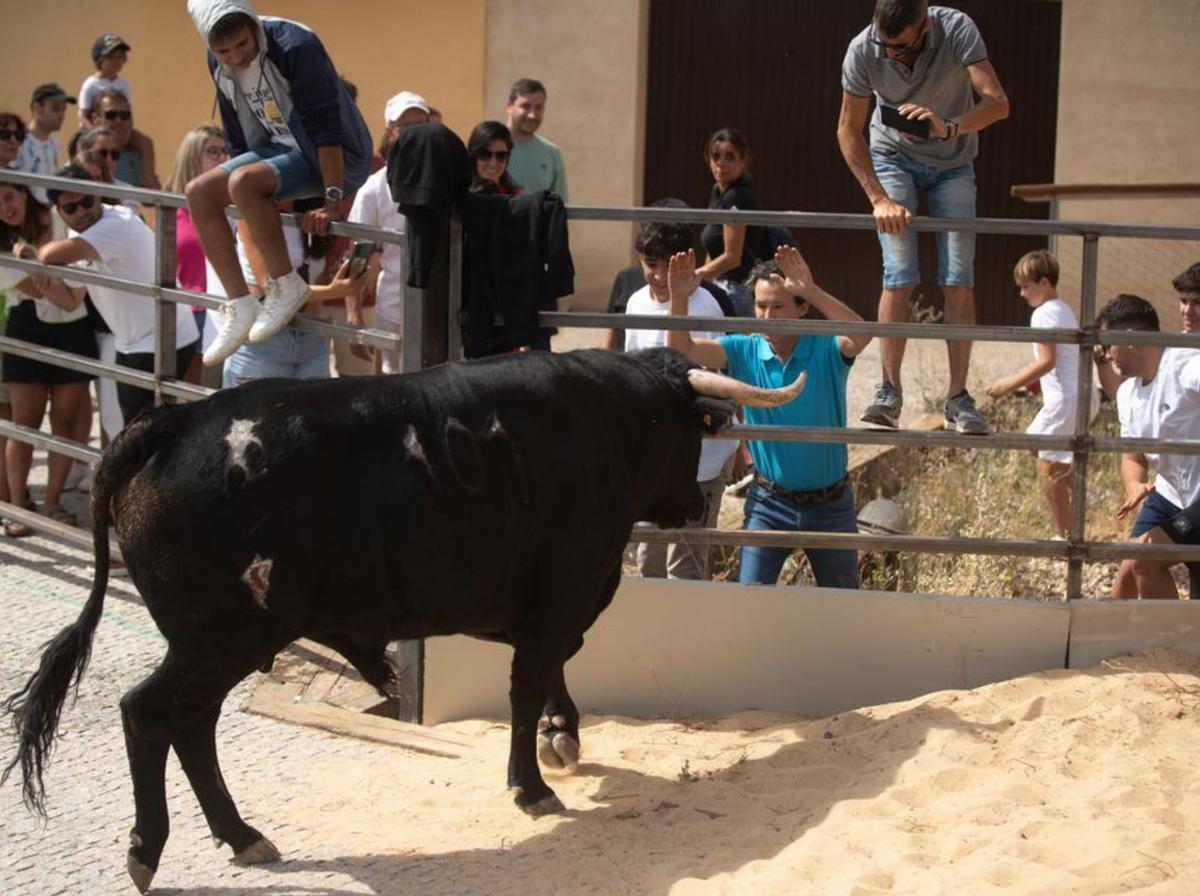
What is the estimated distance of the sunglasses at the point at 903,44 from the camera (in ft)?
20.8

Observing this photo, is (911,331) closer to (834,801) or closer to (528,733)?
(834,801)

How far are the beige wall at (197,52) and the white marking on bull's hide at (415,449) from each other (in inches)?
378

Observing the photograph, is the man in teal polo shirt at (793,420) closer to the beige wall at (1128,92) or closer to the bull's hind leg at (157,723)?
the bull's hind leg at (157,723)

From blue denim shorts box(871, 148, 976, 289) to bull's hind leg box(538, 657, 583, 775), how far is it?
2097 millimetres

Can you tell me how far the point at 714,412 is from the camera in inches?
222

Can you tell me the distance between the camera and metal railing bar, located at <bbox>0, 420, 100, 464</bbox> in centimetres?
762

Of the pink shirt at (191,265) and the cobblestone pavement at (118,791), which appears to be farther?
the pink shirt at (191,265)

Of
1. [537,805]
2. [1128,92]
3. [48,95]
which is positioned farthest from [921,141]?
[1128,92]

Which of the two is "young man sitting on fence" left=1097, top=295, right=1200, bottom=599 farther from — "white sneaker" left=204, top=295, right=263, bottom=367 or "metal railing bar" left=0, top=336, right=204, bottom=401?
"metal railing bar" left=0, top=336, right=204, bottom=401

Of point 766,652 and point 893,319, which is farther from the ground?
point 893,319

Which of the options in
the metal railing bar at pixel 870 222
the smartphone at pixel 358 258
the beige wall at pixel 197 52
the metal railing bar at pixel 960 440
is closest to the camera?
the metal railing bar at pixel 870 222

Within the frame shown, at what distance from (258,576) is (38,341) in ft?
14.2

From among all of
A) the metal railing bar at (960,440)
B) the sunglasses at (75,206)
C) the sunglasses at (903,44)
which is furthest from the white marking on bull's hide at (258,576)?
the sunglasses at (75,206)

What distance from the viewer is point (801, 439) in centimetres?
616
